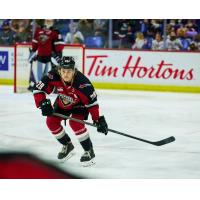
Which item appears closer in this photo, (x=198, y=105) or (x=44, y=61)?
(x=198, y=105)

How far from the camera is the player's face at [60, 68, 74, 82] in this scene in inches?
217

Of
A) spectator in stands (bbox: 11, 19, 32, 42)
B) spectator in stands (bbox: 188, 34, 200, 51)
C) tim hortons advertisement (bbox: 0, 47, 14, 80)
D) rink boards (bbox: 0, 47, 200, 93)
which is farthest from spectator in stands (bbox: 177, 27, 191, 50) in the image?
tim hortons advertisement (bbox: 0, 47, 14, 80)

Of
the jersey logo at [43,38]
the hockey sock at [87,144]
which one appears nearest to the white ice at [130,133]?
the hockey sock at [87,144]

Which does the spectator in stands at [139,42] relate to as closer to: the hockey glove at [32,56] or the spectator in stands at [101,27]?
the spectator in stands at [101,27]

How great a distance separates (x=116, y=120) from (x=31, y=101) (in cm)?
237

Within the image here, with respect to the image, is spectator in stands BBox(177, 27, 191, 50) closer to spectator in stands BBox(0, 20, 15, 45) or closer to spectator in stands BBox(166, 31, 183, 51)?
spectator in stands BBox(166, 31, 183, 51)

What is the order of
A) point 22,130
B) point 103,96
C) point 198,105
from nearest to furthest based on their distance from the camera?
point 22,130, point 198,105, point 103,96

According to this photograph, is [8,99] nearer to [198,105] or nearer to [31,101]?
[31,101]

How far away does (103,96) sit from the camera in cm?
1144

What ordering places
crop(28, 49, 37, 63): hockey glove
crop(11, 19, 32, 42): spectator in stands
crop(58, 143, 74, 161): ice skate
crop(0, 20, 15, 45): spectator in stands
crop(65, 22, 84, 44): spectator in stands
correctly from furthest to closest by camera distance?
crop(11, 19, 32, 42): spectator in stands < crop(0, 20, 15, 45): spectator in stands < crop(65, 22, 84, 44): spectator in stands < crop(28, 49, 37, 63): hockey glove < crop(58, 143, 74, 161): ice skate

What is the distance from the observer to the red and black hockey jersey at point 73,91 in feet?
18.3

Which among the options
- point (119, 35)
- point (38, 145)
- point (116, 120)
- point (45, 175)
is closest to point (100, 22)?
point (119, 35)

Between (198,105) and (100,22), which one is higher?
(100,22)

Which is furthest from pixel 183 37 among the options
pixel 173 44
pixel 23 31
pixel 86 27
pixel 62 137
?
pixel 62 137
